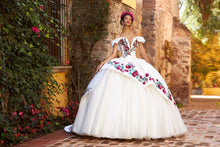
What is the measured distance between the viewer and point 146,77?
4.77 m

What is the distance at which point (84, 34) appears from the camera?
24.2ft

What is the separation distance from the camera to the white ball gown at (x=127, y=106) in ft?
14.9

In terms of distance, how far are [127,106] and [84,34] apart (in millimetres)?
3182

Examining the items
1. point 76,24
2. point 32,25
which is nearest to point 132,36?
point 32,25

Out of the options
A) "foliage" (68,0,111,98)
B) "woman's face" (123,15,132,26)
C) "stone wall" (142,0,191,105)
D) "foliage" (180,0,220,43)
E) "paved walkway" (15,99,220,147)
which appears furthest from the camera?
"foliage" (180,0,220,43)

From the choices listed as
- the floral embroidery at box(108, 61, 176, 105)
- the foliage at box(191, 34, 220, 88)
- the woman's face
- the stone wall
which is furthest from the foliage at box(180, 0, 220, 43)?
the floral embroidery at box(108, 61, 176, 105)

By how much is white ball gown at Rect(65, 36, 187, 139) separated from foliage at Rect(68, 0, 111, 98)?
8.30 ft

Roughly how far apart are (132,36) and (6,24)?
187 cm

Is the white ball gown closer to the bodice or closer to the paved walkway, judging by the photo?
the paved walkway

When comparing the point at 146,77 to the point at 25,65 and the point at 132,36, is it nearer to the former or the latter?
the point at 132,36

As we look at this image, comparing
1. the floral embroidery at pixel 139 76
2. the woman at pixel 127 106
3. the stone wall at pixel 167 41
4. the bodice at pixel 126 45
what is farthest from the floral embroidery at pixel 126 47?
the stone wall at pixel 167 41

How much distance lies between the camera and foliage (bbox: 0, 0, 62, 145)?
180 inches

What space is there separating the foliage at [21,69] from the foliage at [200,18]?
12.4 metres

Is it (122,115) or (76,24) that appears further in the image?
(76,24)
